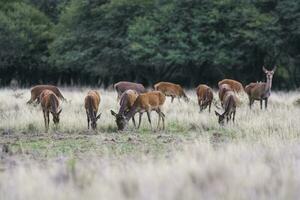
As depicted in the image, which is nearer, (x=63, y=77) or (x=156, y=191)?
(x=156, y=191)

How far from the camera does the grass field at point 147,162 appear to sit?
6762 mm

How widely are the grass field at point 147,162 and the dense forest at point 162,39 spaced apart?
68.1ft

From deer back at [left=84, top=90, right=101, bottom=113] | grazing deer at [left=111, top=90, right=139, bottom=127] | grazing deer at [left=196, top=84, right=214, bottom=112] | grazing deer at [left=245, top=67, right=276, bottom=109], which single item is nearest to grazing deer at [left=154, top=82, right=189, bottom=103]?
grazing deer at [left=245, top=67, right=276, bottom=109]

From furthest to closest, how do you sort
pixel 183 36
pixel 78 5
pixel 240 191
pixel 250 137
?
pixel 78 5, pixel 183 36, pixel 250 137, pixel 240 191

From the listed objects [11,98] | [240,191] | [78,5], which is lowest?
[240,191]

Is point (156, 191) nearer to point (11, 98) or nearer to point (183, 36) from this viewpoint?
point (11, 98)

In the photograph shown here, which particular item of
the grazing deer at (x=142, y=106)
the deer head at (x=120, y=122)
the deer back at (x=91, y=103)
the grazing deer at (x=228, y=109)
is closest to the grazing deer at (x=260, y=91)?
the grazing deer at (x=228, y=109)

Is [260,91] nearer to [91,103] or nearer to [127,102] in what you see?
[127,102]

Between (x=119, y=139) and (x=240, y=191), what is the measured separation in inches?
272

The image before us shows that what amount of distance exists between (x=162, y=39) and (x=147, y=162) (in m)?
30.5

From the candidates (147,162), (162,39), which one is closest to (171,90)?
(162,39)

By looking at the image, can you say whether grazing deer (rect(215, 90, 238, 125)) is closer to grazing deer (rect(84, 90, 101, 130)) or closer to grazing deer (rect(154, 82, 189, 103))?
grazing deer (rect(84, 90, 101, 130))

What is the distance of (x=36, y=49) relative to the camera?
4756 cm

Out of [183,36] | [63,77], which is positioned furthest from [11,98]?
[63,77]
